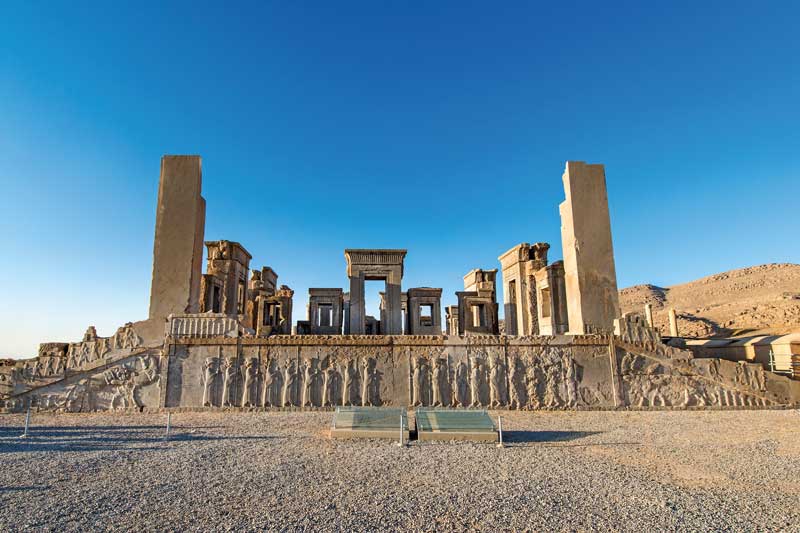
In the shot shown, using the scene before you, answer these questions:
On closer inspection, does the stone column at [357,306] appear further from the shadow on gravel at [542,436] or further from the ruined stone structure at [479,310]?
the shadow on gravel at [542,436]

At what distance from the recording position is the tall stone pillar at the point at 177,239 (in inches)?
505

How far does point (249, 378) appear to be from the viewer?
36.7 ft

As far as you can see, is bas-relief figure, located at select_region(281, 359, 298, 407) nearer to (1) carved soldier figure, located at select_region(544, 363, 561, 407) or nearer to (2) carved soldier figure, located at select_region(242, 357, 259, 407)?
(2) carved soldier figure, located at select_region(242, 357, 259, 407)

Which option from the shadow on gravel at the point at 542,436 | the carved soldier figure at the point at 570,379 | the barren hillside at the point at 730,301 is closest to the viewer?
the shadow on gravel at the point at 542,436

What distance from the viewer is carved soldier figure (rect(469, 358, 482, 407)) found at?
36.9ft

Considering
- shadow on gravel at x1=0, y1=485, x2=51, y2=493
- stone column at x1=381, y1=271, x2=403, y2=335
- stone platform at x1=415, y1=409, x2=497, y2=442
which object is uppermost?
stone column at x1=381, y1=271, x2=403, y2=335

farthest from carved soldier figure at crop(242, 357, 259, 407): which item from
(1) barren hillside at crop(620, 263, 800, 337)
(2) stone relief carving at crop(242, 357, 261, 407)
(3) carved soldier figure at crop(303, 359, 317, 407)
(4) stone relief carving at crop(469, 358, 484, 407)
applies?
(1) barren hillside at crop(620, 263, 800, 337)

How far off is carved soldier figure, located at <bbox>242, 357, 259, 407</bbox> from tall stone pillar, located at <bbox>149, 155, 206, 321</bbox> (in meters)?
3.18

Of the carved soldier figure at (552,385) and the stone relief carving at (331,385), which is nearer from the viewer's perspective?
the stone relief carving at (331,385)

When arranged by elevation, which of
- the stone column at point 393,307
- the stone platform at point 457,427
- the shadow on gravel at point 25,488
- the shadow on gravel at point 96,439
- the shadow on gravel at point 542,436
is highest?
the stone column at point 393,307

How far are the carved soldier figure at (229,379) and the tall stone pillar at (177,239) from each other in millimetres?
2787

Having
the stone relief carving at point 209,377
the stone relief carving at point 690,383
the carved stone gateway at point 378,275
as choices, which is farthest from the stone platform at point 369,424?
the carved stone gateway at point 378,275

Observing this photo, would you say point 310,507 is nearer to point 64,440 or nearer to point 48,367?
point 64,440

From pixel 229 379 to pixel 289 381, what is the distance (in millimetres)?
1567
